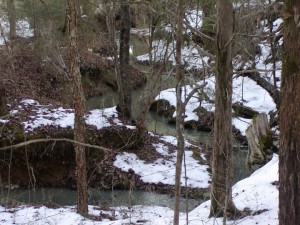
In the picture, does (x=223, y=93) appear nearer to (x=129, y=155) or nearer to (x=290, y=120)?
(x=290, y=120)

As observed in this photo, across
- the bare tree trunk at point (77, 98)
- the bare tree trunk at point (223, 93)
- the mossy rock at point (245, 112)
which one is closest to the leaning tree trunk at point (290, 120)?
the bare tree trunk at point (223, 93)

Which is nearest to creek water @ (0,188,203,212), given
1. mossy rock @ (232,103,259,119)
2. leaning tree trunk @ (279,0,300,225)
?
leaning tree trunk @ (279,0,300,225)

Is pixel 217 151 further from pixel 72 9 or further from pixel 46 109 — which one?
pixel 46 109

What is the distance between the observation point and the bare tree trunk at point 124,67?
16.4 m

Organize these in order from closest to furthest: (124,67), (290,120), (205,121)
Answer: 1. (290,120)
2. (124,67)
3. (205,121)

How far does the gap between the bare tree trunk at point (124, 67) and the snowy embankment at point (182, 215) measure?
6590 millimetres

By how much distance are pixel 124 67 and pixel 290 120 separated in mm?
12355

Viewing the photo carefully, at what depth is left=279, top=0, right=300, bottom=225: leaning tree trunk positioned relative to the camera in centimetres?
475

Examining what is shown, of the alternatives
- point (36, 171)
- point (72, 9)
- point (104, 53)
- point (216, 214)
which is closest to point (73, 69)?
point (72, 9)

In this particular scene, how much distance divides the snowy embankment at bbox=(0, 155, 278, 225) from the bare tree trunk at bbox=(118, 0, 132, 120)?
Result: 21.6ft

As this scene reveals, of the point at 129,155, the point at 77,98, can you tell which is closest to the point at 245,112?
the point at 129,155

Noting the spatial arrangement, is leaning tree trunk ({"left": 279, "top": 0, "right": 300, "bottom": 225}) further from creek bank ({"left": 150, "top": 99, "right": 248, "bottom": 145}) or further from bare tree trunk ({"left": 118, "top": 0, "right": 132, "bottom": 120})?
creek bank ({"left": 150, "top": 99, "right": 248, "bottom": 145})

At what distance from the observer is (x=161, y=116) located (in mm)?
21062

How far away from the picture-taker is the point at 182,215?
9477 mm
